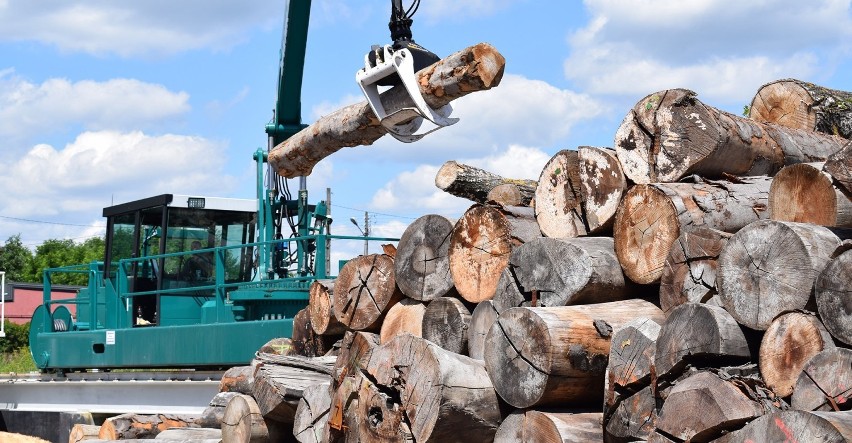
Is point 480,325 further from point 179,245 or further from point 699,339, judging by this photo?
point 179,245

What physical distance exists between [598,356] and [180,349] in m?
7.13

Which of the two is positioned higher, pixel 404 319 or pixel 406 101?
pixel 406 101

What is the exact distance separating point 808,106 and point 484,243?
2.55 meters

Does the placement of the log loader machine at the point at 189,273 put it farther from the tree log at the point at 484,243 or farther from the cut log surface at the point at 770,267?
the cut log surface at the point at 770,267

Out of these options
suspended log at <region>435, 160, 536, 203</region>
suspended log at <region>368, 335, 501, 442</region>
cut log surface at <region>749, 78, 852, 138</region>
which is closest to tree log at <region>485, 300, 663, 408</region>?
suspended log at <region>368, 335, 501, 442</region>

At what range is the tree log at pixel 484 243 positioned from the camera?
6.50 meters

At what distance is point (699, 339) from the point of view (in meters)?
4.86

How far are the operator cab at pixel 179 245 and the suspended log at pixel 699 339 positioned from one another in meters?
8.86

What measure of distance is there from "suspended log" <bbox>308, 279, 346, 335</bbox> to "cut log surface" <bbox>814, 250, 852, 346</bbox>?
14.1 feet

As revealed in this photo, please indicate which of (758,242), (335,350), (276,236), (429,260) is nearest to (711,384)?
(758,242)

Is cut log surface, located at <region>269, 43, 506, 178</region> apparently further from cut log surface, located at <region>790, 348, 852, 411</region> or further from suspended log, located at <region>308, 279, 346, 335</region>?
cut log surface, located at <region>790, 348, 852, 411</region>

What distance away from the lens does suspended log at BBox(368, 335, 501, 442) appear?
5621 millimetres

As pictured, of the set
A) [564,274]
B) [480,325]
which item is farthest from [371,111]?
[564,274]

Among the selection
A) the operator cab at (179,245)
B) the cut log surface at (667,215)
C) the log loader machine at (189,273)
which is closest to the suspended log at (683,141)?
the cut log surface at (667,215)
